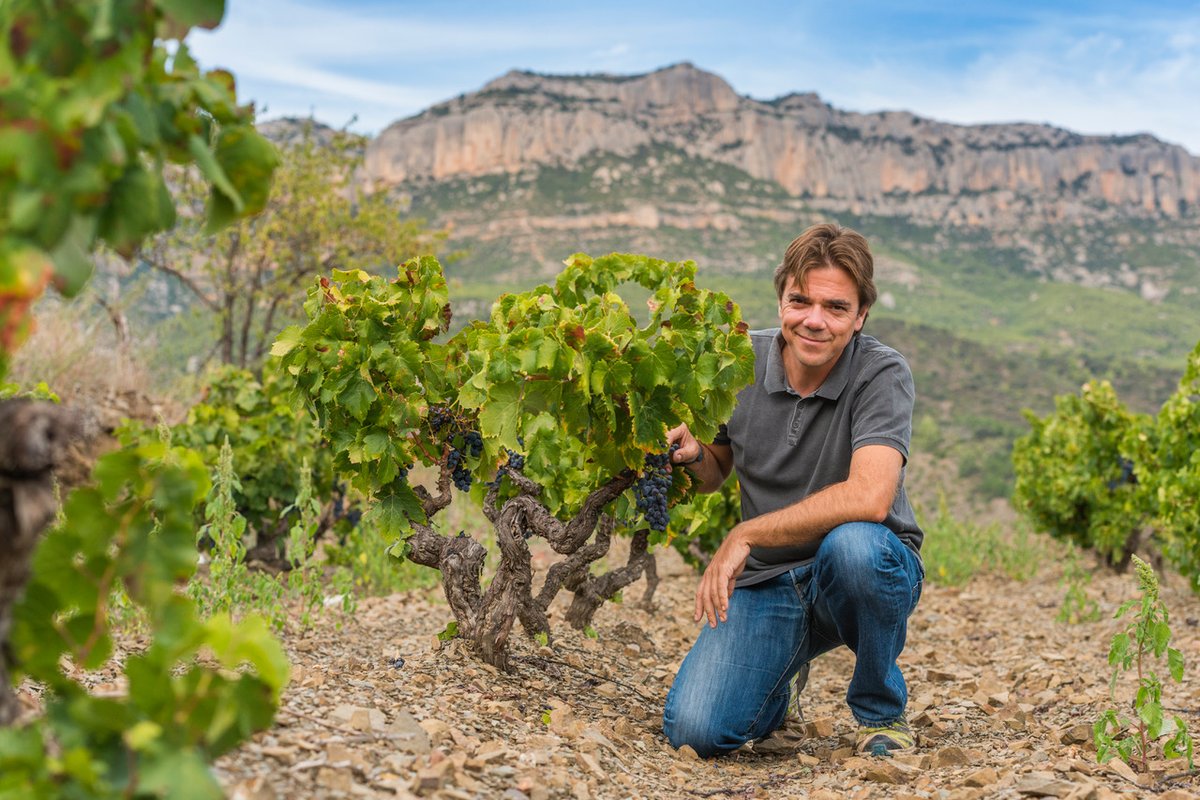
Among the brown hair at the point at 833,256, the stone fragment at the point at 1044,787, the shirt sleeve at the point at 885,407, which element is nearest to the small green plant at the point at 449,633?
the shirt sleeve at the point at 885,407

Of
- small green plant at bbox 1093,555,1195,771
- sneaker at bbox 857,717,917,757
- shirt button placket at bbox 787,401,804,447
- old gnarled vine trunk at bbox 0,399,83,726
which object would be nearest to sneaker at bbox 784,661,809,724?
sneaker at bbox 857,717,917,757

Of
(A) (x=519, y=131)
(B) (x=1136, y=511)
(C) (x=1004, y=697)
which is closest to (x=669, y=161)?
(A) (x=519, y=131)

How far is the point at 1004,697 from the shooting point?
4.47 m

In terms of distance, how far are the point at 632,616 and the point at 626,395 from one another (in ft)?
10.8

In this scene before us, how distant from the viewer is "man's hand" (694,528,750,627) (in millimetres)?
3473

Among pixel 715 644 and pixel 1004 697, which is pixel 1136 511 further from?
pixel 715 644

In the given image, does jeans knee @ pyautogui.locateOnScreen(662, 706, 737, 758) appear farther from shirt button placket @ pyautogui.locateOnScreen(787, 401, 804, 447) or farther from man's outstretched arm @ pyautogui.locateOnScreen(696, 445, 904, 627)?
shirt button placket @ pyautogui.locateOnScreen(787, 401, 804, 447)

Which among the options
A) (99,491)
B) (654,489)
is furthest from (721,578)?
(99,491)

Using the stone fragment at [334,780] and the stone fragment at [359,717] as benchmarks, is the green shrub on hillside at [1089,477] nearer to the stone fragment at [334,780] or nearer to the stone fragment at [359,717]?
the stone fragment at [359,717]

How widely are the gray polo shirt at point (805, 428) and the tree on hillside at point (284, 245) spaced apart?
10.3m

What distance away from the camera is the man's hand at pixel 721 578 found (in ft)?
11.4

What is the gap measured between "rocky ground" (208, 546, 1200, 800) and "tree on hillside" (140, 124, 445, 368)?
9475 millimetres

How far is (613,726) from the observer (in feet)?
11.7

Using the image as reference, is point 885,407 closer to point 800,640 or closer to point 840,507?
point 840,507
